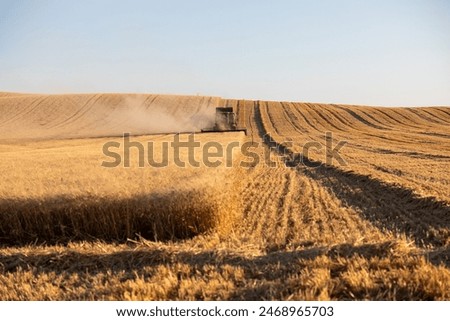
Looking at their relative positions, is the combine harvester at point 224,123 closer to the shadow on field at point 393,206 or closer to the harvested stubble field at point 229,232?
the harvested stubble field at point 229,232

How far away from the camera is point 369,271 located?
211 inches

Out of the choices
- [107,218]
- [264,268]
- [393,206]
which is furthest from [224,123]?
[264,268]

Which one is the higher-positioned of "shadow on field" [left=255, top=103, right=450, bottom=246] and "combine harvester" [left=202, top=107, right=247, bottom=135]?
"combine harvester" [left=202, top=107, right=247, bottom=135]

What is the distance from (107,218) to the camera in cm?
930

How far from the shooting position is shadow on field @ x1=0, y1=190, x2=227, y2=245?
9.20 metres

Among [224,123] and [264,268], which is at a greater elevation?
[224,123]

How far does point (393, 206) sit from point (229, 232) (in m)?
4.42

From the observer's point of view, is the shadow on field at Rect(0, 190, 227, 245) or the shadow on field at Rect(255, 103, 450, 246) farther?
the shadow on field at Rect(0, 190, 227, 245)

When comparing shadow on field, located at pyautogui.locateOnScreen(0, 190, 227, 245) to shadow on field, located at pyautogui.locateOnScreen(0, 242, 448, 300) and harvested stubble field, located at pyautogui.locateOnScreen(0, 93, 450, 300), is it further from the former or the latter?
shadow on field, located at pyautogui.locateOnScreen(0, 242, 448, 300)

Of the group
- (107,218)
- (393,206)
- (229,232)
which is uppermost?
(393,206)

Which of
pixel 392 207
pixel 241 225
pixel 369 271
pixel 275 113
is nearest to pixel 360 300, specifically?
pixel 369 271

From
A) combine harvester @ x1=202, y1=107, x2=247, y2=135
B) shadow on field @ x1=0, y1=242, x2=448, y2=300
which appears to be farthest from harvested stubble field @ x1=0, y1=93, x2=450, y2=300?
combine harvester @ x1=202, y1=107, x2=247, y2=135

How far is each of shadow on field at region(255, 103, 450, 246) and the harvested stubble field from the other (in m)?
0.04

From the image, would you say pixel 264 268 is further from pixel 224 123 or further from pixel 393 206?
pixel 224 123
